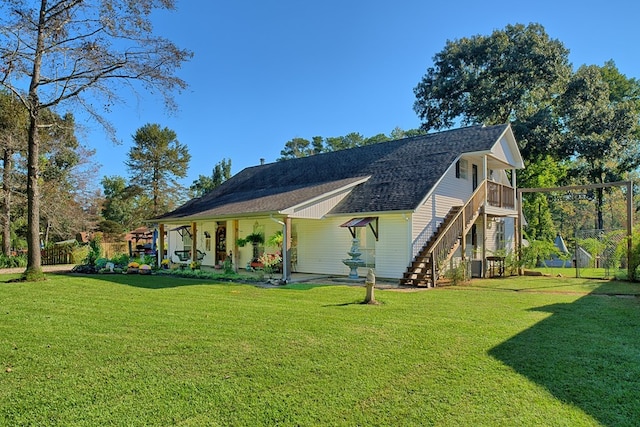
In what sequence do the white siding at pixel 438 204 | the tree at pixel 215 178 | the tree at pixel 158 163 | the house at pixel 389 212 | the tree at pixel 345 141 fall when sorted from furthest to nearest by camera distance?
1. the tree at pixel 345 141
2. the tree at pixel 215 178
3. the tree at pixel 158 163
4. the white siding at pixel 438 204
5. the house at pixel 389 212

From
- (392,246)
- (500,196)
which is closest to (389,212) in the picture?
(392,246)

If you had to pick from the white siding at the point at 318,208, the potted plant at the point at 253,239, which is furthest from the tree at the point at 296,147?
the white siding at the point at 318,208

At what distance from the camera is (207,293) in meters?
10.2

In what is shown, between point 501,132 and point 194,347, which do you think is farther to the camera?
point 501,132

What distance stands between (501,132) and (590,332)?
11640 millimetres

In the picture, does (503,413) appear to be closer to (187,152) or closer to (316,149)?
(187,152)

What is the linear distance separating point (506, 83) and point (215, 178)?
30.2 m

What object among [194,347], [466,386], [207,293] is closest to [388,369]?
[466,386]

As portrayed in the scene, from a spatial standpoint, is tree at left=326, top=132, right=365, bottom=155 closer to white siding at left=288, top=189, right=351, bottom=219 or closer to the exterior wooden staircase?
the exterior wooden staircase

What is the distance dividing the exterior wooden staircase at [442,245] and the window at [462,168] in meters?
1.12

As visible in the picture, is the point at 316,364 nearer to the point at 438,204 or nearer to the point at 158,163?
the point at 438,204

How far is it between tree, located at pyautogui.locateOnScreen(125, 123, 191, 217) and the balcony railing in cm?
3138

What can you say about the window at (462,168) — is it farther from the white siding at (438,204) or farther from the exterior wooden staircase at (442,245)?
the exterior wooden staircase at (442,245)

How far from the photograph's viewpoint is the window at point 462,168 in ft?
54.4
